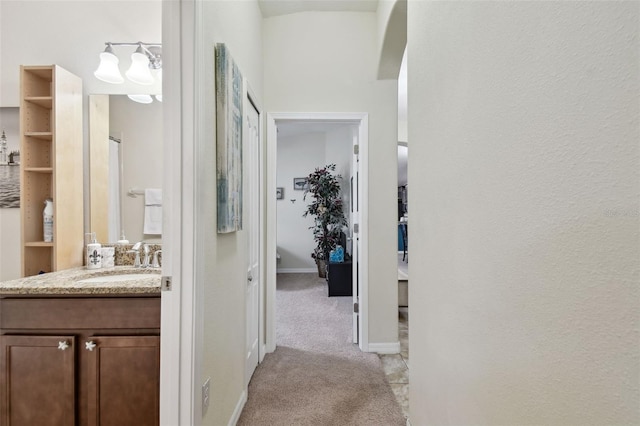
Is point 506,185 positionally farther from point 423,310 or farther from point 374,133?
point 374,133

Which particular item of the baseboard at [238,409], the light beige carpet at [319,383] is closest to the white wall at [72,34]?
the baseboard at [238,409]

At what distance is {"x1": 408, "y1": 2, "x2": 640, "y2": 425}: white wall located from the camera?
0.53m

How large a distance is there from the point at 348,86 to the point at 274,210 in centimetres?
125

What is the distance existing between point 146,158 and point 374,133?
176cm

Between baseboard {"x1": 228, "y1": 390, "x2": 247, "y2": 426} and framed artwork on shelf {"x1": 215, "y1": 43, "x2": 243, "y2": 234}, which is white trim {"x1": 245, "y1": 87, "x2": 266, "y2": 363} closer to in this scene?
baseboard {"x1": 228, "y1": 390, "x2": 247, "y2": 426}

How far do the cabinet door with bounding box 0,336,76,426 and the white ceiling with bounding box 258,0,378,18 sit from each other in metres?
2.66

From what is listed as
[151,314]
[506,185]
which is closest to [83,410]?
[151,314]

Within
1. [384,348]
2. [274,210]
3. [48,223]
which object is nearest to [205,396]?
[48,223]

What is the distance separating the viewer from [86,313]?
1.41 metres

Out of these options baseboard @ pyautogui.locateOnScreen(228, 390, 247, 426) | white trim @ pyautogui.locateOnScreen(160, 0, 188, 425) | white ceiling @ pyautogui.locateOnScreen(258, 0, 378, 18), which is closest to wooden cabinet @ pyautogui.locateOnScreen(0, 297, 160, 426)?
white trim @ pyautogui.locateOnScreen(160, 0, 188, 425)

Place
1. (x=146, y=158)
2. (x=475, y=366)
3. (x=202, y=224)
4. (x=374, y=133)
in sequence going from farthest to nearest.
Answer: (x=374, y=133)
(x=146, y=158)
(x=202, y=224)
(x=475, y=366)

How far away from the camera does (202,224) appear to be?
1304mm

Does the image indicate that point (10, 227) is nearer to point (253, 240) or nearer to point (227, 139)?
point (253, 240)

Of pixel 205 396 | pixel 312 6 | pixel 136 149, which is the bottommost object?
pixel 205 396
